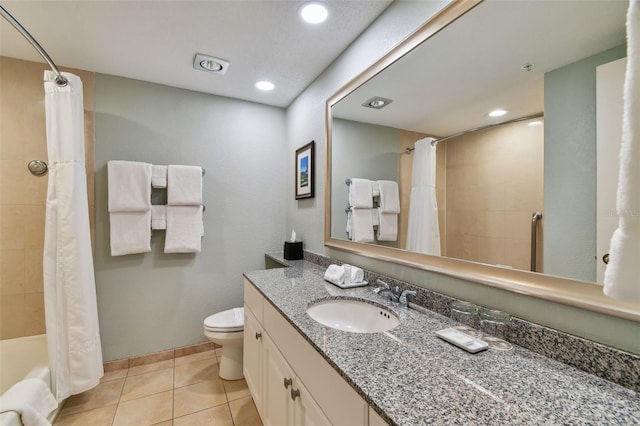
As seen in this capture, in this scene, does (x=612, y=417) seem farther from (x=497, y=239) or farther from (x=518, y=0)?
(x=518, y=0)

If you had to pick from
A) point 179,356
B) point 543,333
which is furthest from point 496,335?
point 179,356

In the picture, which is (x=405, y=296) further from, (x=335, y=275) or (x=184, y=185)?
(x=184, y=185)

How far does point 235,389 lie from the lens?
6.38 ft

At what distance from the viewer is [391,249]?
1.43 meters

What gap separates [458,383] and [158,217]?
2322mm

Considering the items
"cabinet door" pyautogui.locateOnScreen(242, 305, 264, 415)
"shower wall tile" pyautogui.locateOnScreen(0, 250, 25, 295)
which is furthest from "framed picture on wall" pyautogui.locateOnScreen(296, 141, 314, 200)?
"shower wall tile" pyautogui.locateOnScreen(0, 250, 25, 295)

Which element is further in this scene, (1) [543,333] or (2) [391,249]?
(2) [391,249]

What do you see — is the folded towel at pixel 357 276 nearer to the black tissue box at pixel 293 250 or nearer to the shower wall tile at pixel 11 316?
the black tissue box at pixel 293 250

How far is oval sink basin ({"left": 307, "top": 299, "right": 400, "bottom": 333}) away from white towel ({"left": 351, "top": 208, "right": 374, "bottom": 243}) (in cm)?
43

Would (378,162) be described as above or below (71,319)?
above

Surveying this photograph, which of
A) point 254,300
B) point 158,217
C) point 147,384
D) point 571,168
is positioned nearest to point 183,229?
point 158,217

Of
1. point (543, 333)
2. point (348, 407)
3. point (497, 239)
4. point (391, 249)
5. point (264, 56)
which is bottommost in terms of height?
point (348, 407)

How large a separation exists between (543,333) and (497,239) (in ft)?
Result: 1.03

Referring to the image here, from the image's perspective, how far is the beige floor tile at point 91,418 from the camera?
64.0 inches
